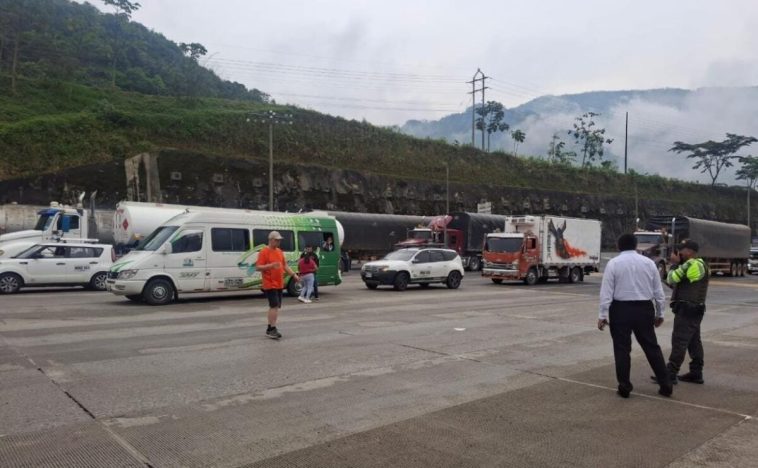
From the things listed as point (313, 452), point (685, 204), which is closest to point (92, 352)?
point (313, 452)

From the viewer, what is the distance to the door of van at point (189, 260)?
15.4 metres

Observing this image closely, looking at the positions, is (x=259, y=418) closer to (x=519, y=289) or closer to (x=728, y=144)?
(x=519, y=289)

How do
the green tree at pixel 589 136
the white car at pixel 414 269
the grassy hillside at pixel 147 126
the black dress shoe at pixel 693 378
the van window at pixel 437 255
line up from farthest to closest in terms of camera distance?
the green tree at pixel 589 136, the grassy hillside at pixel 147 126, the van window at pixel 437 255, the white car at pixel 414 269, the black dress shoe at pixel 693 378

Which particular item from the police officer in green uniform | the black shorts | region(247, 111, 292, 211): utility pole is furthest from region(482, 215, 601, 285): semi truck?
the police officer in green uniform

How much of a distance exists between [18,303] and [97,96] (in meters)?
47.4

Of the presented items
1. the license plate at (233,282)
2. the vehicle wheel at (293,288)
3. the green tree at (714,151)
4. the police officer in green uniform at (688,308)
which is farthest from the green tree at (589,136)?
the police officer in green uniform at (688,308)

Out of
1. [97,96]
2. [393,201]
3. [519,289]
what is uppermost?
[97,96]

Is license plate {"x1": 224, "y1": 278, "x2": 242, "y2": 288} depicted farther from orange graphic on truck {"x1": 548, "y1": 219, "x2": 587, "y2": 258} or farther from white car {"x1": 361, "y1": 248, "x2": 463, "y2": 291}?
orange graphic on truck {"x1": 548, "y1": 219, "x2": 587, "y2": 258}

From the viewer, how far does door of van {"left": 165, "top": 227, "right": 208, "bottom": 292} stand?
15.4 metres

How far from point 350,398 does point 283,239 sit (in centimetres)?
1185

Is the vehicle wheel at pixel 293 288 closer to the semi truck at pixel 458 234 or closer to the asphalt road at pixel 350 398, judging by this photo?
the asphalt road at pixel 350 398

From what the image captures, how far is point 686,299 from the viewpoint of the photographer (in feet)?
23.9

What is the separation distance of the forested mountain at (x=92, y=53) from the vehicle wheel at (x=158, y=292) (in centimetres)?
4696

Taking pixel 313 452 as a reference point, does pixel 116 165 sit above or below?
above
